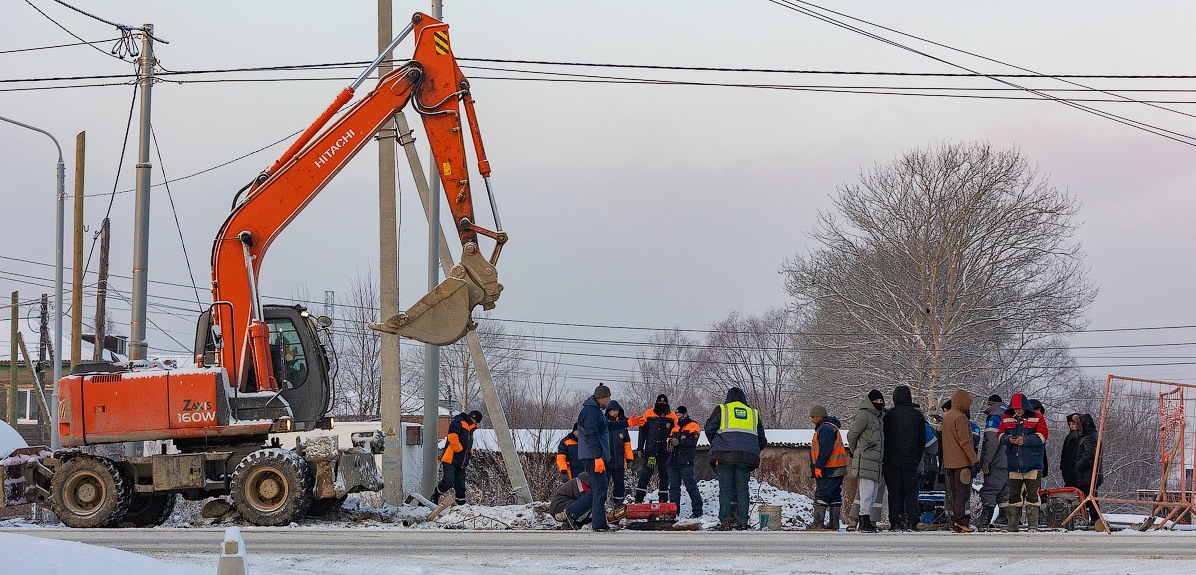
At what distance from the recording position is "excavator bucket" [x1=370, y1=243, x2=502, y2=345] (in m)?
13.1

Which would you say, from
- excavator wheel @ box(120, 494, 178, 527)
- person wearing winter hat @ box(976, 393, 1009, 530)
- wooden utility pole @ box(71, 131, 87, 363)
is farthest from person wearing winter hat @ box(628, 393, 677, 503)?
wooden utility pole @ box(71, 131, 87, 363)

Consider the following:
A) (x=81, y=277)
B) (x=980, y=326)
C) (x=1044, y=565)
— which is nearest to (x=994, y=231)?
(x=980, y=326)

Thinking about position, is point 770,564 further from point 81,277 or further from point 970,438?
point 81,277

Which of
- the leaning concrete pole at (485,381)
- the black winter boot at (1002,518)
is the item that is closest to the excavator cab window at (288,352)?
the leaning concrete pole at (485,381)

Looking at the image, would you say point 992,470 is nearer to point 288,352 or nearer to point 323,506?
point 323,506

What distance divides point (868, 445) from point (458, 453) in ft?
23.0

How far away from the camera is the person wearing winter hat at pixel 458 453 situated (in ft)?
61.6

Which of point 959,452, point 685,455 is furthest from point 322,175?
point 959,452

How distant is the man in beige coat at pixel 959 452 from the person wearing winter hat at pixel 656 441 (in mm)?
4355

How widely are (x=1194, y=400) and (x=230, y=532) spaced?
13342 millimetres

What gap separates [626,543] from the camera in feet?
39.8

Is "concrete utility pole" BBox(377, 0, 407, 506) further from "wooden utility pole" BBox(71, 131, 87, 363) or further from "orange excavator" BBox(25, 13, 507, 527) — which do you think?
"wooden utility pole" BBox(71, 131, 87, 363)

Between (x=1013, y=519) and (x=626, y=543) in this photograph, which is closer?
(x=626, y=543)

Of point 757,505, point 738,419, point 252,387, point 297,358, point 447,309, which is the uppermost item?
point 447,309
